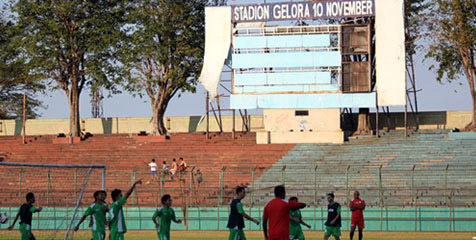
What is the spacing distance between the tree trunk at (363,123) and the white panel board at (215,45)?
9581mm

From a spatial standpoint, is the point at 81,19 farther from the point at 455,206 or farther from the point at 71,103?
the point at 455,206

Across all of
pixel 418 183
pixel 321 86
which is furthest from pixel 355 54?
pixel 418 183

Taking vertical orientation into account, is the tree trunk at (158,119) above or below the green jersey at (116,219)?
above

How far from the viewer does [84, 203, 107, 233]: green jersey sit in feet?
57.5

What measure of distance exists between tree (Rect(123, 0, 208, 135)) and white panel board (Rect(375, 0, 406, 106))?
1397cm

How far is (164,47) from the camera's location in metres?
54.2

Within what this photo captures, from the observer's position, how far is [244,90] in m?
47.6

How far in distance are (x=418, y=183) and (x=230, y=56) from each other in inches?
677

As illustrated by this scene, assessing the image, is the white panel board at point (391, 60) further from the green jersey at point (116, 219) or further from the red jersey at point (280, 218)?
the red jersey at point (280, 218)

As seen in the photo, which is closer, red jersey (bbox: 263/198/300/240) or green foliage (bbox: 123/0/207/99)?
red jersey (bbox: 263/198/300/240)

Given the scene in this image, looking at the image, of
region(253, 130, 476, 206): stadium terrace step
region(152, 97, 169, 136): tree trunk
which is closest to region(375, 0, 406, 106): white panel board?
region(253, 130, 476, 206): stadium terrace step

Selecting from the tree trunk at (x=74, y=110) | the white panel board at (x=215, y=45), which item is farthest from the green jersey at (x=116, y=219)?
the tree trunk at (x=74, y=110)

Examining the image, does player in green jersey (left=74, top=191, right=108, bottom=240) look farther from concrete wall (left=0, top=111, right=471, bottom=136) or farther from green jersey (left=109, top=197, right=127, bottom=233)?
concrete wall (left=0, top=111, right=471, bottom=136)

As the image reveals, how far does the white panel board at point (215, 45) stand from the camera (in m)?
48.6
